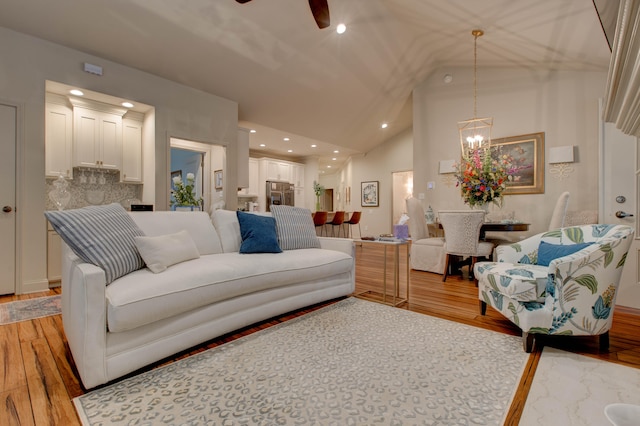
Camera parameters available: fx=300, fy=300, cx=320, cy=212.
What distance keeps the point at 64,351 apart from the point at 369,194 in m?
7.99

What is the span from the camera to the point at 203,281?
1.85 m

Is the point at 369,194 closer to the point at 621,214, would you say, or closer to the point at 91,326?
the point at 621,214

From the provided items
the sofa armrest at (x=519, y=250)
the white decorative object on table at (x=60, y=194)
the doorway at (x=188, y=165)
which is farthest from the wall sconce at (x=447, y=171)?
the white decorative object on table at (x=60, y=194)

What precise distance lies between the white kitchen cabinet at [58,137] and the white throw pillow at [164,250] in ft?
8.64

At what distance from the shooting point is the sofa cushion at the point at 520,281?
192 centimetres

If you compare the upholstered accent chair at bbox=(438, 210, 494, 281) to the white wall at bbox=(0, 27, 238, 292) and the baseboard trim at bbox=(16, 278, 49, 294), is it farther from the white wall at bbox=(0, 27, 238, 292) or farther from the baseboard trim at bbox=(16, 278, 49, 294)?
the baseboard trim at bbox=(16, 278, 49, 294)

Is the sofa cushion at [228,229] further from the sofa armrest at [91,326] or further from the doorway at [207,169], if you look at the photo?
the doorway at [207,169]

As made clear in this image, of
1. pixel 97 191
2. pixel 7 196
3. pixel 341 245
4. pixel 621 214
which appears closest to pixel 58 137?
pixel 97 191

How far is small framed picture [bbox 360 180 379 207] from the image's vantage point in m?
8.94

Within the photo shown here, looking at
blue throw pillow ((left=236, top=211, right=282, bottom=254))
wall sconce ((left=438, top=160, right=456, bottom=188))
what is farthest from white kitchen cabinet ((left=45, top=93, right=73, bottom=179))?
wall sconce ((left=438, top=160, right=456, bottom=188))

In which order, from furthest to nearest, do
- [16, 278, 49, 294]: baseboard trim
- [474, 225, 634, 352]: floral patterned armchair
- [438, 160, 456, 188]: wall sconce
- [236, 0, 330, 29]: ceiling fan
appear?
[438, 160, 456, 188]: wall sconce, [16, 278, 49, 294]: baseboard trim, [236, 0, 330, 29]: ceiling fan, [474, 225, 634, 352]: floral patterned armchair

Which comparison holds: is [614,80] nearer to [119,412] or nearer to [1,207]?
[119,412]

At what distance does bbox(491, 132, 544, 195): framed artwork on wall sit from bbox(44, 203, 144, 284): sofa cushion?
5.22 m

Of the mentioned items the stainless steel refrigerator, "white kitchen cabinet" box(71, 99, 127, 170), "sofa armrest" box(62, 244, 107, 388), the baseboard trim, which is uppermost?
"white kitchen cabinet" box(71, 99, 127, 170)
